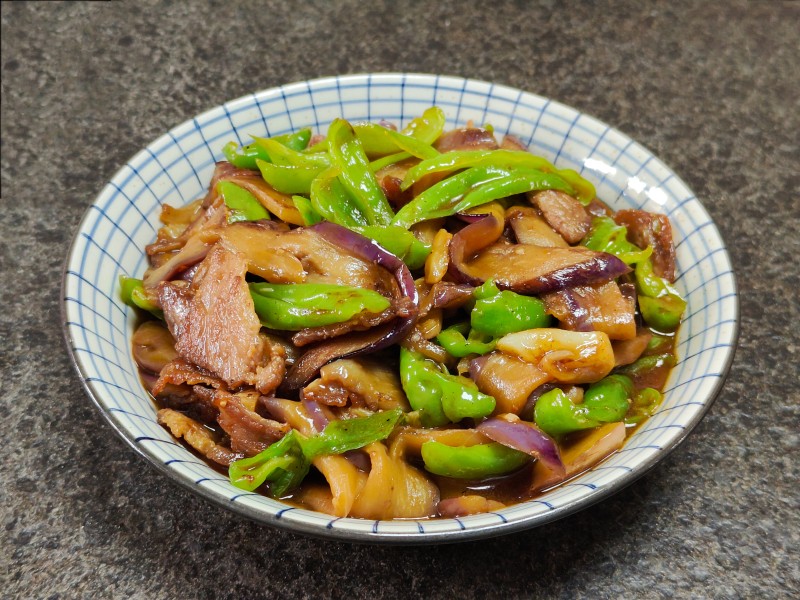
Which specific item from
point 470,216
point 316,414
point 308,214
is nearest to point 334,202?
point 308,214

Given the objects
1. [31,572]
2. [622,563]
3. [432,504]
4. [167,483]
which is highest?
[432,504]

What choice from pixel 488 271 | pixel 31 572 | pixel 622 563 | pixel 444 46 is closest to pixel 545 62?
pixel 444 46

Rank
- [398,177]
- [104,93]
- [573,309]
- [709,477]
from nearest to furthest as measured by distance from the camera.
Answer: [573,309]
[709,477]
[398,177]
[104,93]

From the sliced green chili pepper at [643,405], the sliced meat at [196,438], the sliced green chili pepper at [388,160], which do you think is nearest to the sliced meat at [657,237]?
the sliced green chili pepper at [643,405]

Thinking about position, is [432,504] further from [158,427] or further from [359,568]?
[158,427]

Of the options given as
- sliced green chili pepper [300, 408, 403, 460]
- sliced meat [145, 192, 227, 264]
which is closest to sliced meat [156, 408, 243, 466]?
sliced green chili pepper [300, 408, 403, 460]

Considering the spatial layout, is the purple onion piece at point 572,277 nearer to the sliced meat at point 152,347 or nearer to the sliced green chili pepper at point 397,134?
the sliced green chili pepper at point 397,134
